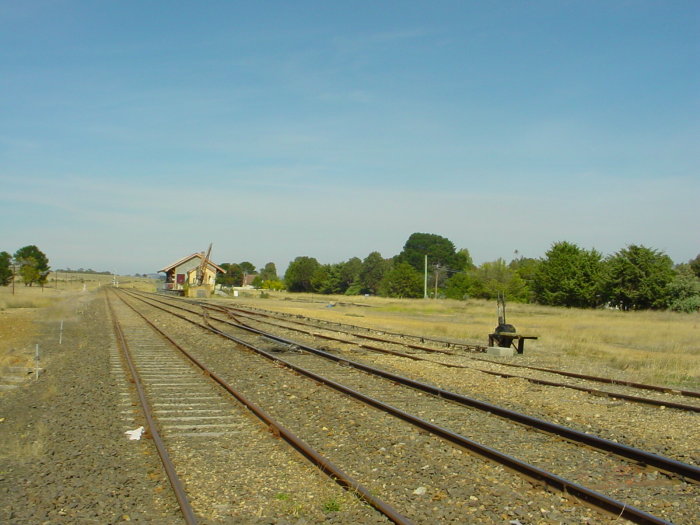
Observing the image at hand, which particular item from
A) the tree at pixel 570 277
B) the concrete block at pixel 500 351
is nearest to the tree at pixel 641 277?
the tree at pixel 570 277

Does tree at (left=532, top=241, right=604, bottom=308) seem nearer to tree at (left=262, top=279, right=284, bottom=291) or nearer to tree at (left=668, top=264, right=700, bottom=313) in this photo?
tree at (left=668, top=264, right=700, bottom=313)

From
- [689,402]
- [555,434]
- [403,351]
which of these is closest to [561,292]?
[403,351]

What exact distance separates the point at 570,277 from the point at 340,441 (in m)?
61.0

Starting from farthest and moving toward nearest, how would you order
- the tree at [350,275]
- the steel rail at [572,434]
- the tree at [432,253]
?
the tree at [432,253] < the tree at [350,275] < the steel rail at [572,434]

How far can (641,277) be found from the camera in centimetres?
5522

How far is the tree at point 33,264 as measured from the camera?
326ft

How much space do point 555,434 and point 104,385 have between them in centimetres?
916

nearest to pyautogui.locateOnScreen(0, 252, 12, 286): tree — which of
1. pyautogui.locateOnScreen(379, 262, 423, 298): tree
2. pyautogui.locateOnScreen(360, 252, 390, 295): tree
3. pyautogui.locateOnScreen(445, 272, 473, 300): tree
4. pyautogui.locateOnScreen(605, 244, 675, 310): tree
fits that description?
pyautogui.locateOnScreen(379, 262, 423, 298): tree

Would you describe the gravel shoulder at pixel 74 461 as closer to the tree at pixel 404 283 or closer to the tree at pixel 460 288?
the tree at pixel 460 288

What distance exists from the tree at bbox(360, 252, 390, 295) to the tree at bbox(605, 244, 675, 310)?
91.1 m

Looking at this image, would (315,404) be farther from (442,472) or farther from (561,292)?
(561,292)

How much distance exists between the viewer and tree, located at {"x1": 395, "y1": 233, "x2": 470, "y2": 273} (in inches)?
6491

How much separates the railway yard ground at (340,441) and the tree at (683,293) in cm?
3987

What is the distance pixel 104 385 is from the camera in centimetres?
1298
